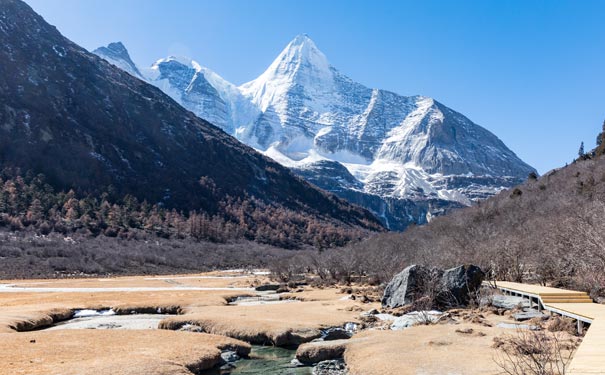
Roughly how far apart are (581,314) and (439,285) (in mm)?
11539

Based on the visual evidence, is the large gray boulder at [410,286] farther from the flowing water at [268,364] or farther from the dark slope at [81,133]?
the dark slope at [81,133]

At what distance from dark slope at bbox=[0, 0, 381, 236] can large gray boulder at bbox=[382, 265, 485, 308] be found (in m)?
124

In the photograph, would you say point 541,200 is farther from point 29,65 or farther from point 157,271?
point 29,65

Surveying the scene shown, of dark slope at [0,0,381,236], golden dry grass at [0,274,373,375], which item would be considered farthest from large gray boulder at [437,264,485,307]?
dark slope at [0,0,381,236]

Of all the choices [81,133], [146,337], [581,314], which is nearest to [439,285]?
[581,314]

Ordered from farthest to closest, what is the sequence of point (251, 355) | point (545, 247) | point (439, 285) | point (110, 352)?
point (545, 247)
point (439, 285)
point (251, 355)
point (110, 352)

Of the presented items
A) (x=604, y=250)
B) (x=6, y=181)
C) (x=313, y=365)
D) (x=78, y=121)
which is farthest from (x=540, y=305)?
(x=78, y=121)

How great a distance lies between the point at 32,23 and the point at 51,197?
10755 centimetres

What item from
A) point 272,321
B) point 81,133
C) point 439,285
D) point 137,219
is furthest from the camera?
point 81,133

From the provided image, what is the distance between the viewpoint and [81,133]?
156 m

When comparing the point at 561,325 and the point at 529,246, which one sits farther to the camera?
the point at 529,246

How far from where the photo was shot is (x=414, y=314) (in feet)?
86.6

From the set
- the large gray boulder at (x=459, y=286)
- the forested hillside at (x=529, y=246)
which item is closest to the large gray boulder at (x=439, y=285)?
the large gray boulder at (x=459, y=286)

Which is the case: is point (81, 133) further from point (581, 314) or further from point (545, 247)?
point (581, 314)
